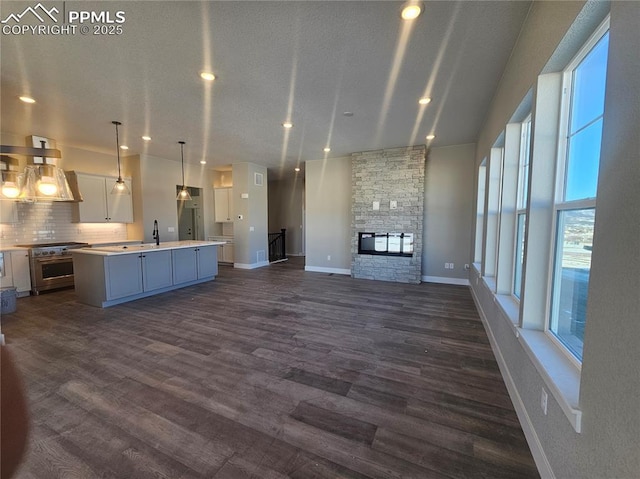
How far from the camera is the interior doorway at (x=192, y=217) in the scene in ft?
27.9

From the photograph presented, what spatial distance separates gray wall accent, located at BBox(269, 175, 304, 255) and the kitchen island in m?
5.20

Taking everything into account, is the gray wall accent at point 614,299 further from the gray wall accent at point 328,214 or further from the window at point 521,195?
the gray wall accent at point 328,214

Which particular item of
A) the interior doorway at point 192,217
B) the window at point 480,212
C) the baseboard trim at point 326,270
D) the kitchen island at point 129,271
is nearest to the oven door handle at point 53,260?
the kitchen island at point 129,271

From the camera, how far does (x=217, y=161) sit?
7340mm

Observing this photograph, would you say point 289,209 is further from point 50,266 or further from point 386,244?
point 50,266

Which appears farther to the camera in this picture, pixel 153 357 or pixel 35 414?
pixel 153 357

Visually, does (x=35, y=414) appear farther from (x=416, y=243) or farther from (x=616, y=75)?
(x=416, y=243)

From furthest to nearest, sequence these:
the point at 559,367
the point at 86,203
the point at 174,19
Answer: the point at 86,203 → the point at 174,19 → the point at 559,367

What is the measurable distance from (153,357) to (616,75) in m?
3.78

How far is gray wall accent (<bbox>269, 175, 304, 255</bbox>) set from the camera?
1046cm

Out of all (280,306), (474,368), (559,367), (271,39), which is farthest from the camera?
(280,306)

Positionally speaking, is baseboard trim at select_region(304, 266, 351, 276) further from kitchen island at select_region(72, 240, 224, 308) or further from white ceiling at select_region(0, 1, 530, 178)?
white ceiling at select_region(0, 1, 530, 178)

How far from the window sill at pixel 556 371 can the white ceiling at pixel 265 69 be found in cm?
237

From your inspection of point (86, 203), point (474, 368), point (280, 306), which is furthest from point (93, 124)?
point (474, 368)
